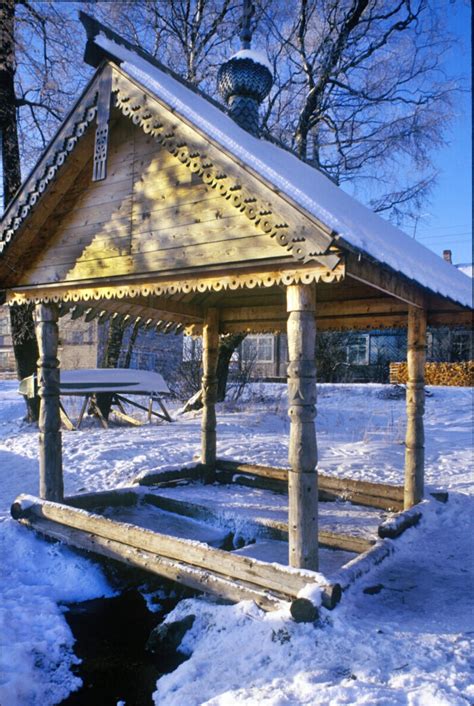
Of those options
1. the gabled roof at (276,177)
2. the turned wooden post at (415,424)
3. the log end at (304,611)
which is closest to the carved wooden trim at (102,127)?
the gabled roof at (276,177)

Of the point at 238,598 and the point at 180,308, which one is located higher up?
the point at 180,308

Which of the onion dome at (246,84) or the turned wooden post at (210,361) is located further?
the turned wooden post at (210,361)

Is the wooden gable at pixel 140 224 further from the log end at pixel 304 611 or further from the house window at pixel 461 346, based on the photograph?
the house window at pixel 461 346

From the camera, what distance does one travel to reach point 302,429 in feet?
15.0

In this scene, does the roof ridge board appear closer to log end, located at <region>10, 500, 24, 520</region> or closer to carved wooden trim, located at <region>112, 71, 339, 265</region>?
carved wooden trim, located at <region>112, 71, 339, 265</region>

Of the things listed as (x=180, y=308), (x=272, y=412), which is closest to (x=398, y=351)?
(x=272, y=412)

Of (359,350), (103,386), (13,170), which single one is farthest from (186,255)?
(359,350)

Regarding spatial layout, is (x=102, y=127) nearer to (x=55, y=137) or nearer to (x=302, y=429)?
(x=55, y=137)

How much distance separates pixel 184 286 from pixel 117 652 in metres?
3.31

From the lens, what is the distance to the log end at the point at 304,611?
3.95 meters

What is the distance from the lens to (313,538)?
14.9 ft

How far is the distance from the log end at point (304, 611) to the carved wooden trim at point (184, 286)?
2430 mm

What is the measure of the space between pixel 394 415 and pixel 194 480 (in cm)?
887

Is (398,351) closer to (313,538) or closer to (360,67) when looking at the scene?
(360,67)
